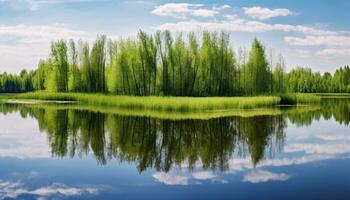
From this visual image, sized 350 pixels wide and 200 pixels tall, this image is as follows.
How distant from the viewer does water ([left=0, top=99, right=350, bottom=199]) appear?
32.0ft

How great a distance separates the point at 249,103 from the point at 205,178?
98.5 feet

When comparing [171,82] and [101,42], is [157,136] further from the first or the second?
[101,42]

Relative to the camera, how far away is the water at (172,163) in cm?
977

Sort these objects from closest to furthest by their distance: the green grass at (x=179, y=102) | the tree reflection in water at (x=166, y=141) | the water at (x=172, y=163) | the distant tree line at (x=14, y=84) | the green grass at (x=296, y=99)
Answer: the water at (x=172, y=163) < the tree reflection in water at (x=166, y=141) < the green grass at (x=179, y=102) < the green grass at (x=296, y=99) < the distant tree line at (x=14, y=84)

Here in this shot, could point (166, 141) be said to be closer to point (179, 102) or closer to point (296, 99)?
point (179, 102)

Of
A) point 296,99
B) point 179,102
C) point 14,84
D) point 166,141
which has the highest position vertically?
point 14,84

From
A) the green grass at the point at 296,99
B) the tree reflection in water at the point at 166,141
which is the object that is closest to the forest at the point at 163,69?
the green grass at the point at 296,99

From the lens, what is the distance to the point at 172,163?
41.8ft

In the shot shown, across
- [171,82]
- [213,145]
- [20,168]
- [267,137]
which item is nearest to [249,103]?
[171,82]

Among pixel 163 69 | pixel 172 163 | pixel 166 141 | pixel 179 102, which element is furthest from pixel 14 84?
pixel 172 163

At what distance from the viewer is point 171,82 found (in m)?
54.7

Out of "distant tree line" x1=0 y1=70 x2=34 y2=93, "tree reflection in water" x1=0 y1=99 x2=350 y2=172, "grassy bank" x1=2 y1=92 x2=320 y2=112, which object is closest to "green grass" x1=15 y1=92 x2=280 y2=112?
"grassy bank" x1=2 y1=92 x2=320 y2=112

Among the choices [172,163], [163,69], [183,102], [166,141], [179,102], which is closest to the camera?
[172,163]

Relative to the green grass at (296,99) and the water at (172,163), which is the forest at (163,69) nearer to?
the green grass at (296,99)
